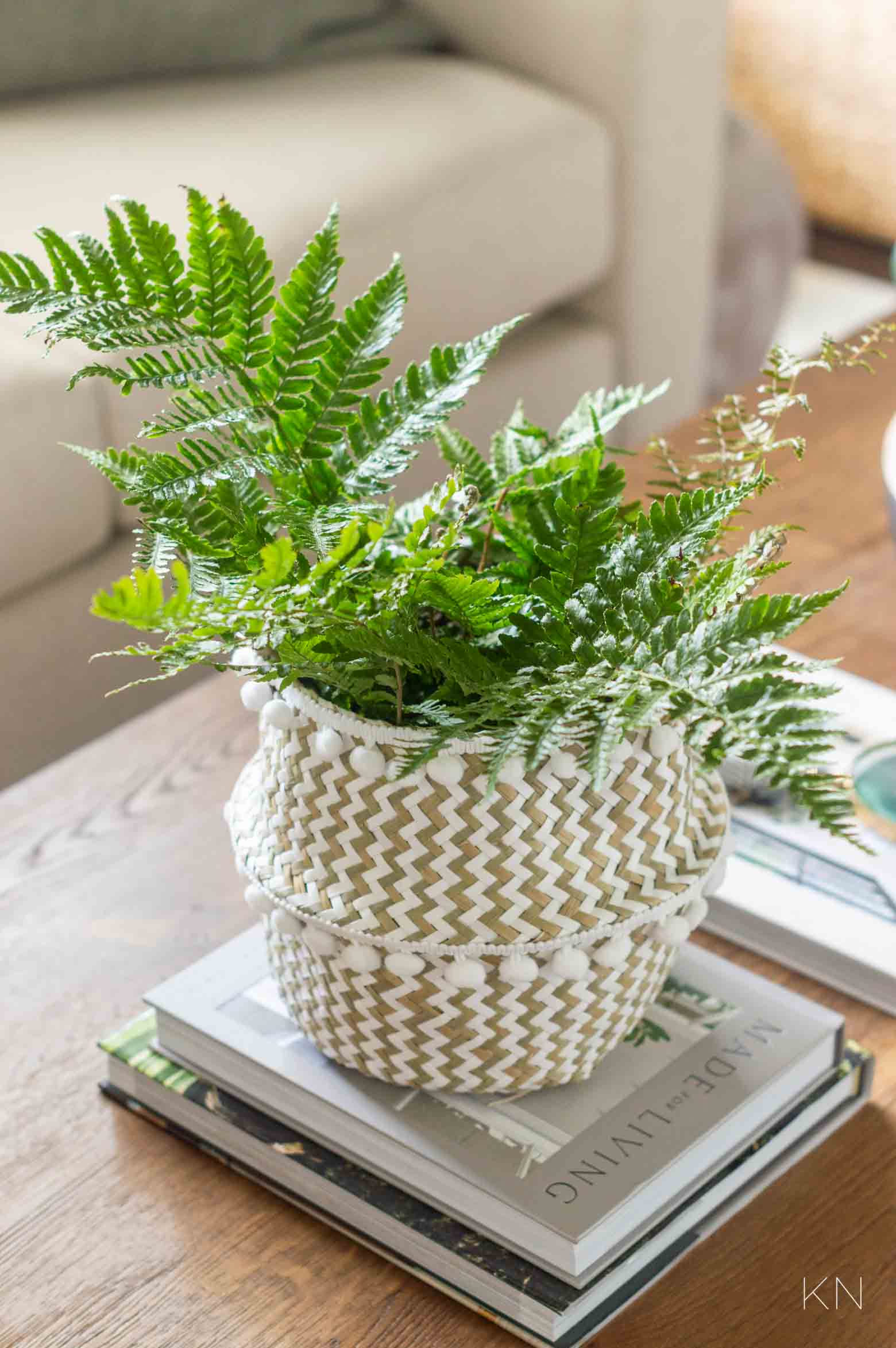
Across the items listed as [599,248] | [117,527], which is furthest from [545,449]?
[599,248]

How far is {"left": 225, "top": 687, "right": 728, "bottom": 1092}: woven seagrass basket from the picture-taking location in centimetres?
53

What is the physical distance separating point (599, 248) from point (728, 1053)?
4.42 feet

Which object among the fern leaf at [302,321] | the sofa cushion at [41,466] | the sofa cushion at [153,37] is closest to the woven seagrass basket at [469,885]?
the fern leaf at [302,321]

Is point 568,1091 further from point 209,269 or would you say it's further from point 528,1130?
point 209,269

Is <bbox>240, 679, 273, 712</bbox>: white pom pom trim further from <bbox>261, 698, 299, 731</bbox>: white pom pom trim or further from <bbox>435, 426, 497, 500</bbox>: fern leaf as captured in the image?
<bbox>435, 426, 497, 500</bbox>: fern leaf

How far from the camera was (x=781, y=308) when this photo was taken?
2.29m

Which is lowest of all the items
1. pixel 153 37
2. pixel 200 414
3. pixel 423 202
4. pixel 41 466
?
pixel 41 466

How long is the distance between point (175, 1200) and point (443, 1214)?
0.38ft

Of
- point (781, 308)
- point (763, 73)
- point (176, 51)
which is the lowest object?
point (781, 308)

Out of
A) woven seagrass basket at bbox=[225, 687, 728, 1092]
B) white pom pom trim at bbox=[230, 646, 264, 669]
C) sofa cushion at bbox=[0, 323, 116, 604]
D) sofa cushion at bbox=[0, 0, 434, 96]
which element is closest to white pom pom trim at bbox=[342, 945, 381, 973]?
woven seagrass basket at bbox=[225, 687, 728, 1092]

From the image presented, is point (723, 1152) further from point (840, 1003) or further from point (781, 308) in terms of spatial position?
point (781, 308)

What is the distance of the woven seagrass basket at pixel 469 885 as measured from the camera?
53 cm

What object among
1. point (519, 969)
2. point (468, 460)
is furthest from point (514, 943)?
point (468, 460)

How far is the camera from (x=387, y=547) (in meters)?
0.59
